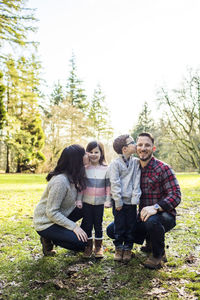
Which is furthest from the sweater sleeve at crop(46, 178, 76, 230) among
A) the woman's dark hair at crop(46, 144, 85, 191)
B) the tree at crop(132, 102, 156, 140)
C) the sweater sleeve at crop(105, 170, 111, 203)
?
the tree at crop(132, 102, 156, 140)

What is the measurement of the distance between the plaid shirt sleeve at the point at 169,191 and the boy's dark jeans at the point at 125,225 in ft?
1.32

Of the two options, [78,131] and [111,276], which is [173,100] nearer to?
[78,131]

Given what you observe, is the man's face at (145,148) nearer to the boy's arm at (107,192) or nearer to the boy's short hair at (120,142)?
the boy's short hair at (120,142)

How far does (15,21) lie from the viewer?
30.5 feet

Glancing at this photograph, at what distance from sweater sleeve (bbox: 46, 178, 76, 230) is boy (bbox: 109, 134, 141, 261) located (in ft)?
1.92

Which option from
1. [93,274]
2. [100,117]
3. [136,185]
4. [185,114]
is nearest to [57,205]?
[93,274]

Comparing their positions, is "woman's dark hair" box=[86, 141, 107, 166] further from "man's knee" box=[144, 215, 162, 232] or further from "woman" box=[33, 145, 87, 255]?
"man's knee" box=[144, 215, 162, 232]

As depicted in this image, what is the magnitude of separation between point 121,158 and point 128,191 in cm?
43

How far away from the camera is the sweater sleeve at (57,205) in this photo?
287cm

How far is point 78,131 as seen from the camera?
26.0m

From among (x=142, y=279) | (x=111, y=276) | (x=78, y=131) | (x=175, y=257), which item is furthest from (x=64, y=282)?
(x=78, y=131)

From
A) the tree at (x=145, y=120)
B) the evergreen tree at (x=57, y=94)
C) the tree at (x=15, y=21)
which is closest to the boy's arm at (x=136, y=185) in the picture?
the tree at (x=15, y=21)

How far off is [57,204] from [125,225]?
0.89 metres

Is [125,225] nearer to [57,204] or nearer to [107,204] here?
[107,204]
